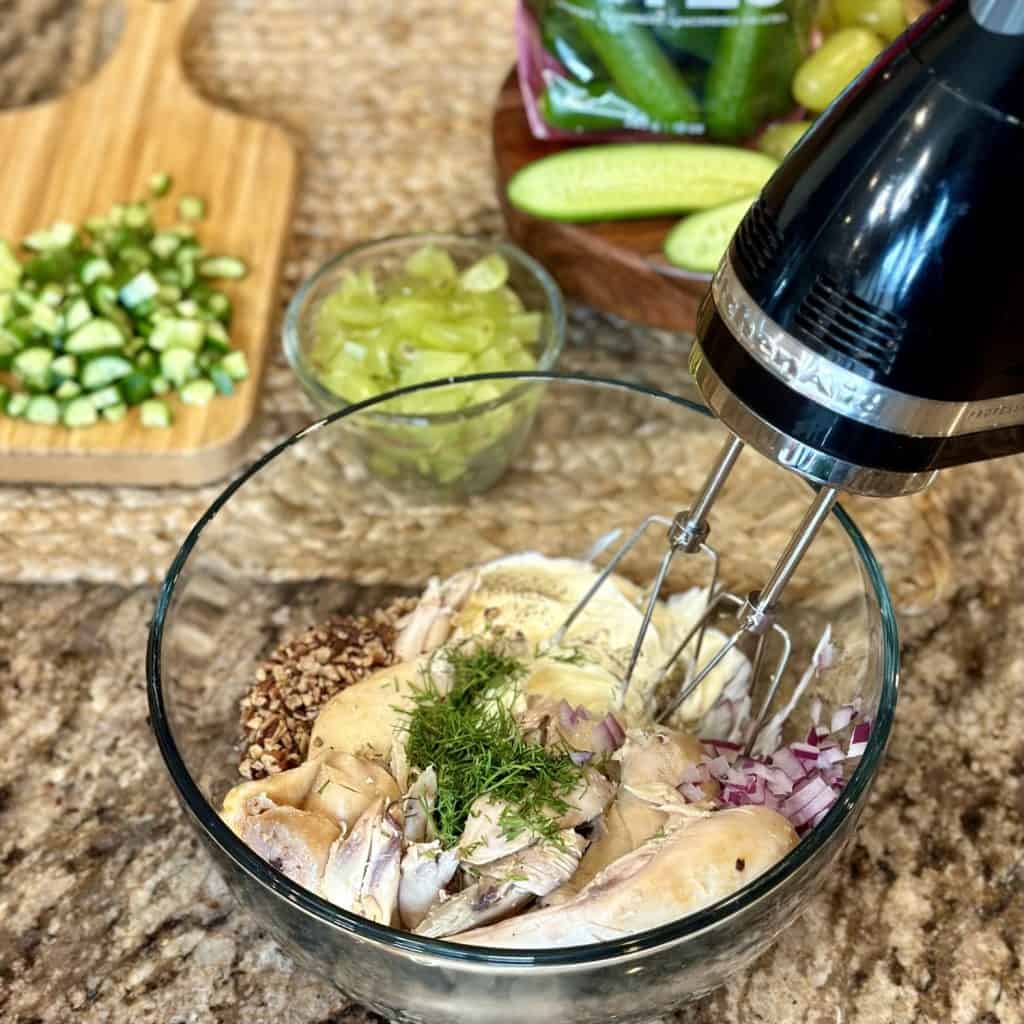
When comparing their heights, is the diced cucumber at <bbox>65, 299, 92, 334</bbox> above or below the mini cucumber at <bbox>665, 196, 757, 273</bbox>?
below

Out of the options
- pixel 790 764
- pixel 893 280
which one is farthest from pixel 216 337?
pixel 893 280

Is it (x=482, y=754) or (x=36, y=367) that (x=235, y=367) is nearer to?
(x=36, y=367)

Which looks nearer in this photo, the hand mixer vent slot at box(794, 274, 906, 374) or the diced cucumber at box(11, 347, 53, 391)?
the hand mixer vent slot at box(794, 274, 906, 374)

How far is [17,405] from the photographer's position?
4.04 ft

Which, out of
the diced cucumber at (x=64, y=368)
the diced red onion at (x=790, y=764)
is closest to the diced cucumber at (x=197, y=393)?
the diced cucumber at (x=64, y=368)

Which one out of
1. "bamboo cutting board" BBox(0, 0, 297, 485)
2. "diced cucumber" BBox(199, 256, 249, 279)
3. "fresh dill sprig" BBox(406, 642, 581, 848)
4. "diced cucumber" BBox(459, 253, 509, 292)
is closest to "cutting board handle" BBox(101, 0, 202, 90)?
"bamboo cutting board" BBox(0, 0, 297, 485)

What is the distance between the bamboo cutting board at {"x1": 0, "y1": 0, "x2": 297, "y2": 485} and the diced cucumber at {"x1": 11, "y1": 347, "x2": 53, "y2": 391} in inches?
1.9

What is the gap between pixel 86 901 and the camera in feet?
2.96

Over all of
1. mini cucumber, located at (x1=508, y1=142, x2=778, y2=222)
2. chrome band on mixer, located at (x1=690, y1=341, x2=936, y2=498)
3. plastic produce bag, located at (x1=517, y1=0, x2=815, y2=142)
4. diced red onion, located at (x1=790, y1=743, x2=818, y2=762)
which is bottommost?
diced red onion, located at (x1=790, y1=743, x2=818, y2=762)

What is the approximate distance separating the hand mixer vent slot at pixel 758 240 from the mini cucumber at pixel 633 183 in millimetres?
680

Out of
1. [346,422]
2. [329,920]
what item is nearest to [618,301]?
[346,422]

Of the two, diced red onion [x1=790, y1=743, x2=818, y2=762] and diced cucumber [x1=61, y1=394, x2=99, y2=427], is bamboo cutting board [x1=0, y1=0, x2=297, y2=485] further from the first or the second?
diced red onion [x1=790, y1=743, x2=818, y2=762]

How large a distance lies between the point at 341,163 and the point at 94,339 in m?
0.47

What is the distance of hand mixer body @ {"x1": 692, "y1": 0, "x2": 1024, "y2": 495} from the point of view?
529mm
